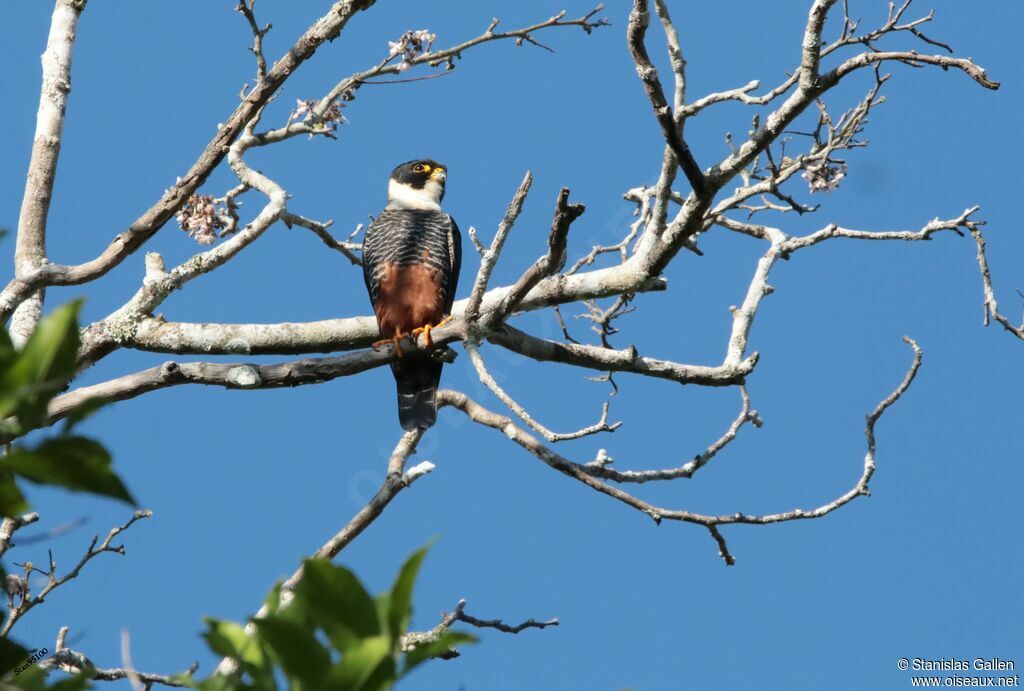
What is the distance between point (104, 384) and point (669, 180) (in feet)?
7.34

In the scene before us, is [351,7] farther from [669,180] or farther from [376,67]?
[669,180]

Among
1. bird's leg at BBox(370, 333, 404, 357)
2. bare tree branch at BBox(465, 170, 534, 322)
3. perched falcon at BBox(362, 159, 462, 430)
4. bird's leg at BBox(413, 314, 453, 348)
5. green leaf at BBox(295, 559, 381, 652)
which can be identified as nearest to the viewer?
green leaf at BBox(295, 559, 381, 652)

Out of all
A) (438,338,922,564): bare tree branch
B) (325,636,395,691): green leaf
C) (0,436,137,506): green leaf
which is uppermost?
(438,338,922,564): bare tree branch

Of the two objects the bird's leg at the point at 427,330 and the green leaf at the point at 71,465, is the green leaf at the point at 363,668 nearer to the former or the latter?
the green leaf at the point at 71,465

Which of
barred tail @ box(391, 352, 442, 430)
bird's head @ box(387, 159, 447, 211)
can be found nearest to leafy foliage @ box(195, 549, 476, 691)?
barred tail @ box(391, 352, 442, 430)

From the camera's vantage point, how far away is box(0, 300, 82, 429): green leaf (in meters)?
0.99

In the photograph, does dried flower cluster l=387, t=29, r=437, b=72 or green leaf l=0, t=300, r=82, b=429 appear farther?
dried flower cluster l=387, t=29, r=437, b=72

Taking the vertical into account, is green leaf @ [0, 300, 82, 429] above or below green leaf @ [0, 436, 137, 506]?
above

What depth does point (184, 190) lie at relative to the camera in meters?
3.90

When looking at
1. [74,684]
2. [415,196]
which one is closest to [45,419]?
[74,684]

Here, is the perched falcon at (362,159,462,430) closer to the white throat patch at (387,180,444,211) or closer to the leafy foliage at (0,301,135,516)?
the white throat patch at (387,180,444,211)

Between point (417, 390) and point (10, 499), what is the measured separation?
3853 millimetres

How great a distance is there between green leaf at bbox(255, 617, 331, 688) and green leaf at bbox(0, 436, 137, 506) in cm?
22

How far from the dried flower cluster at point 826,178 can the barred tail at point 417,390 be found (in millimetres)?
2038
